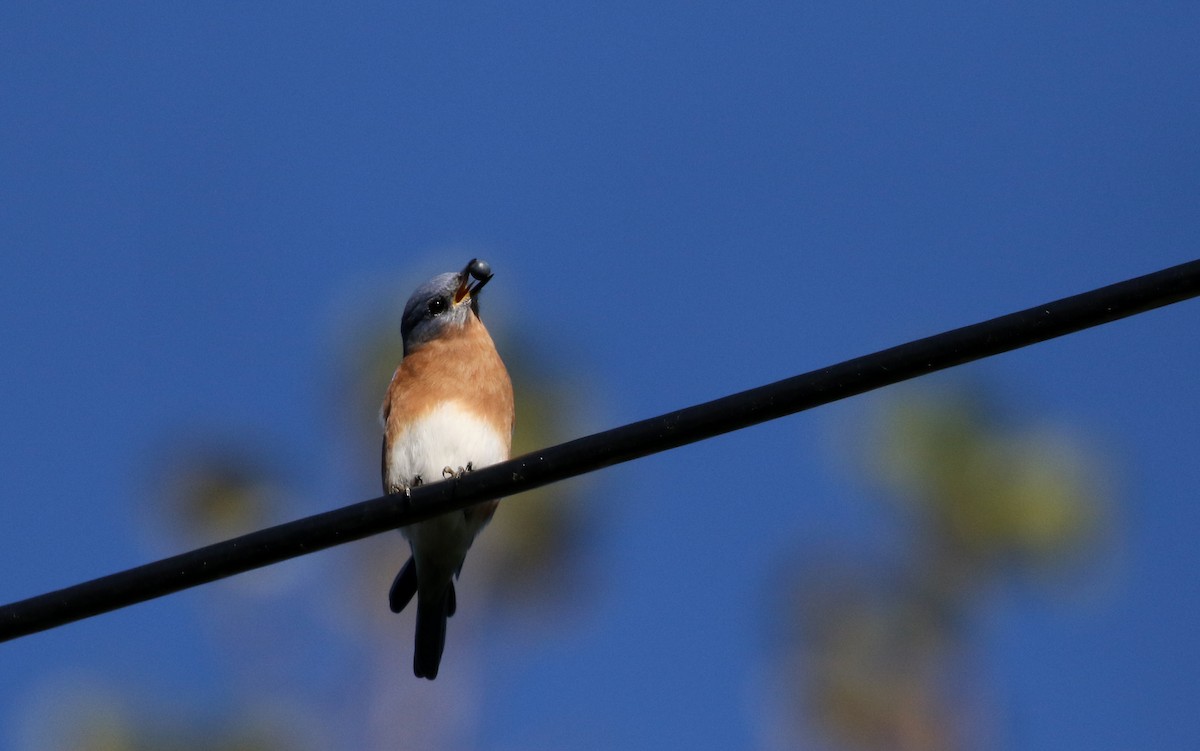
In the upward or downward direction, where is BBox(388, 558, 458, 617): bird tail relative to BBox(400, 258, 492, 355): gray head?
downward

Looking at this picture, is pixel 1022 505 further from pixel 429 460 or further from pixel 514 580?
pixel 429 460

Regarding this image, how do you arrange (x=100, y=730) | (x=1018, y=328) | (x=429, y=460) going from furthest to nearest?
(x=100, y=730), (x=429, y=460), (x=1018, y=328)

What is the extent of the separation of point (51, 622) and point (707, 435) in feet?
5.19

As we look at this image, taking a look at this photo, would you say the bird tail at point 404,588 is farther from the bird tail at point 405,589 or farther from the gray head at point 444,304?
the gray head at point 444,304

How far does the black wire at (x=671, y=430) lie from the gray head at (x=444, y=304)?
10.9ft

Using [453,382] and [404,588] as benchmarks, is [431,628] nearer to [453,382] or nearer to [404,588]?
[404,588]

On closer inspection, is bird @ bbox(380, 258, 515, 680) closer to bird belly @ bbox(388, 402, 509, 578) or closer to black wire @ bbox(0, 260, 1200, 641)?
bird belly @ bbox(388, 402, 509, 578)

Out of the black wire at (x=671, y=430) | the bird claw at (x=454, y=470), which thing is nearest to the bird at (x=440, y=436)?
the bird claw at (x=454, y=470)

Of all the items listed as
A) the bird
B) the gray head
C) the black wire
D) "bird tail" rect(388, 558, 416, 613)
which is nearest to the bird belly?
the bird

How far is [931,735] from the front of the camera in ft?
47.0

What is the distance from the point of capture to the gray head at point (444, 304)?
6867mm

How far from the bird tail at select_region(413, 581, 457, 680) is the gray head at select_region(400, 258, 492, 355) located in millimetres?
1185

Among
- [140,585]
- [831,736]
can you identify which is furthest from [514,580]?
[140,585]

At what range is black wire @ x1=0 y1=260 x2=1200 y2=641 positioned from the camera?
128 inches
